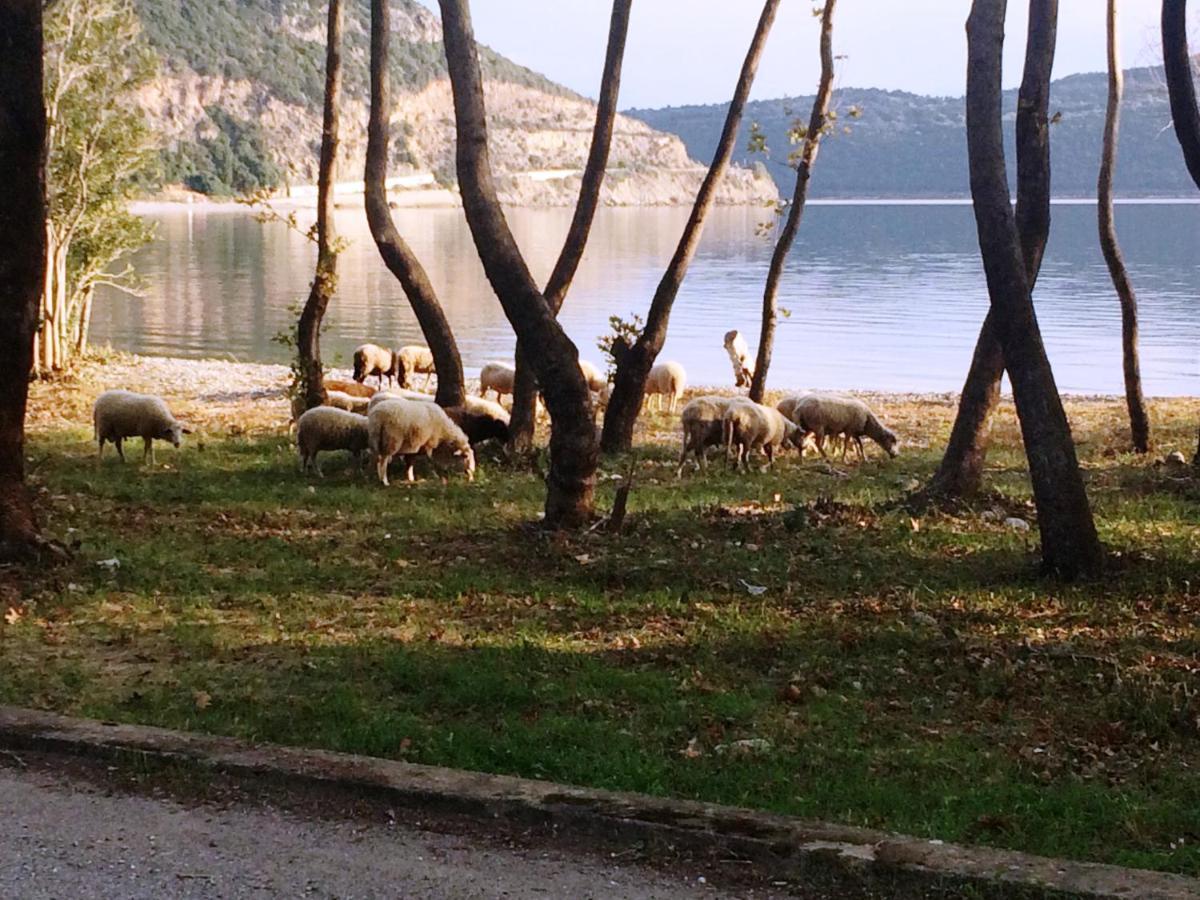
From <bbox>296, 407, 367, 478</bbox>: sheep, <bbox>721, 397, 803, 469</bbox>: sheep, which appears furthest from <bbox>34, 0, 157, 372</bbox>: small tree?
<bbox>721, 397, 803, 469</bbox>: sheep

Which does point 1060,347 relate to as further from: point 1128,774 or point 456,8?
point 1128,774

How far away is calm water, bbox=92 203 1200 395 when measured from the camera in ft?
129

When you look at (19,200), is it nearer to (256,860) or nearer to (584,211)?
(256,860)

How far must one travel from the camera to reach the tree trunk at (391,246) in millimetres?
17734

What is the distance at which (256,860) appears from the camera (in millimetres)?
5223

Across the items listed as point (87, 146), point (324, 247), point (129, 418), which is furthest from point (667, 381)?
point (129, 418)

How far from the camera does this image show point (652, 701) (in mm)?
7375

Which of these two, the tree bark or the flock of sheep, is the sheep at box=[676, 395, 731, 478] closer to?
the flock of sheep

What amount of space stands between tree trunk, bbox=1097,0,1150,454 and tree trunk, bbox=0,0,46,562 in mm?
14221

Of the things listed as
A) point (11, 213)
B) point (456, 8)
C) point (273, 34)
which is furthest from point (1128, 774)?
point (273, 34)

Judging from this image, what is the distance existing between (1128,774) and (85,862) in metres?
4.48

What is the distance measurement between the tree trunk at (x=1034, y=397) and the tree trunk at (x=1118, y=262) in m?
9.23

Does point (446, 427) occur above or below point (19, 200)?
below

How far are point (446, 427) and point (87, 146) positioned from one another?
13.4 meters
